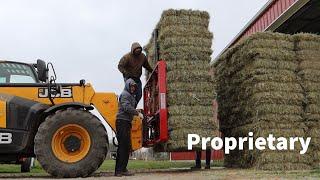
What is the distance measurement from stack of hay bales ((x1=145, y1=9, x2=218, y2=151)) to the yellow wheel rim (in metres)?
1.52

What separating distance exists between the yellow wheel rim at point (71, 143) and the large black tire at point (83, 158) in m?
0.05

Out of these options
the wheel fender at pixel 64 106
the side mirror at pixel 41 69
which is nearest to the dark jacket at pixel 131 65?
the wheel fender at pixel 64 106

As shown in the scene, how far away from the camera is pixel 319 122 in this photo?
10.2m

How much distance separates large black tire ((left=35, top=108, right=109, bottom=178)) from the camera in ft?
27.5

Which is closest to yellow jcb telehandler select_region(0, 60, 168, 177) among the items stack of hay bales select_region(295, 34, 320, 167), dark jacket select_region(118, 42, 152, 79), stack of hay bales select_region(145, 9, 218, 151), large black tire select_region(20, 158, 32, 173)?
stack of hay bales select_region(145, 9, 218, 151)

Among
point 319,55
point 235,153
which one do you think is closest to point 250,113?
point 235,153

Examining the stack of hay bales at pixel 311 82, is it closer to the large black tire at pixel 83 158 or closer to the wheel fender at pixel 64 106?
the large black tire at pixel 83 158

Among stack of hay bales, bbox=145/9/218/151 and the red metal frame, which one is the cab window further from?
stack of hay bales, bbox=145/9/218/151

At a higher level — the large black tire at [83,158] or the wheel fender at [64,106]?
the wheel fender at [64,106]

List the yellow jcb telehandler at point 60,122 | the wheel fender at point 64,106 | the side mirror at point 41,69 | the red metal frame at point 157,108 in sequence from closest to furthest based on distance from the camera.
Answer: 1. the yellow jcb telehandler at point 60,122
2. the wheel fender at point 64,106
3. the side mirror at point 41,69
4. the red metal frame at point 157,108

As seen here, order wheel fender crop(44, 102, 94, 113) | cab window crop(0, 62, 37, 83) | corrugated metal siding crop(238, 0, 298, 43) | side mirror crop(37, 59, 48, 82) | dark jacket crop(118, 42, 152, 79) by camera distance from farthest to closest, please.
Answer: corrugated metal siding crop(238, 0, 298, 43), dark jacket crop(118, 42, 152, 79), cab window crop(0, 62, 37, 83), side mirror crop(37, 59, 48, 82), wheel fender crop(44, 102, 94, 113)

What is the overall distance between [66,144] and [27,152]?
0.75 meters

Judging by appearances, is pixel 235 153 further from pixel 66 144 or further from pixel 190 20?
pixel 66 144

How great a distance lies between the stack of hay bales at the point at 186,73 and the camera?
30.7 ft
